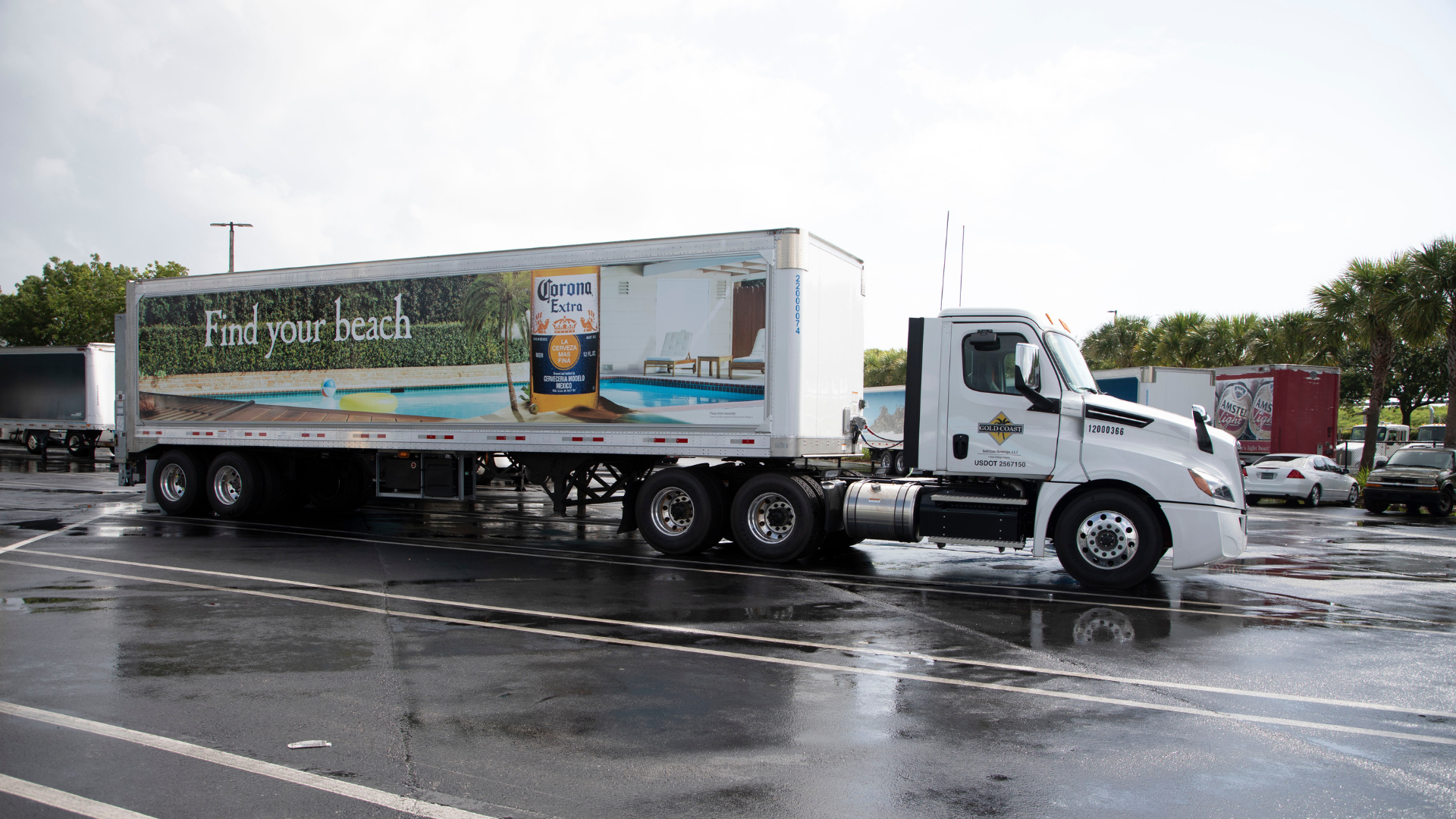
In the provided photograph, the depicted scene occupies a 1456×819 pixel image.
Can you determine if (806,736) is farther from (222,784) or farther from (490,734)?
(222,784)

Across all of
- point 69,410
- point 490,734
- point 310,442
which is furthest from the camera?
point 69,410

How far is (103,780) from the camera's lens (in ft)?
14.7

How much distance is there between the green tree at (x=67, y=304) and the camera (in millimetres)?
53000

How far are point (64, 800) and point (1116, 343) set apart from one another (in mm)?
44910

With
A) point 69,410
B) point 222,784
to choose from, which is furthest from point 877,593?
point 69,410

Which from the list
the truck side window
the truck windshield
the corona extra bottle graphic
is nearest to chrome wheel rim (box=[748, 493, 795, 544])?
the corona extra bottle graphic

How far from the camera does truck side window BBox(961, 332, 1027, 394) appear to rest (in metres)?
10.7

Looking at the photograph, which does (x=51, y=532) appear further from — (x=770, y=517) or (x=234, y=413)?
(x=770, y=517)

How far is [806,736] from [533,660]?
2373mm

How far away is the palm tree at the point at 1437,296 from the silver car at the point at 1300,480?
156 inches

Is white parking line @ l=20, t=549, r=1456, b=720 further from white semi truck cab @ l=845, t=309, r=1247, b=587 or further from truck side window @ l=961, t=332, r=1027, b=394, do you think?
truck side window @ l=961, t=332, r=1027, b=394

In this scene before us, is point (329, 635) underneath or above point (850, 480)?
underneath

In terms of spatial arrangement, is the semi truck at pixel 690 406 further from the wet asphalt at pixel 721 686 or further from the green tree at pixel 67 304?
the green tree at pixel 67 304

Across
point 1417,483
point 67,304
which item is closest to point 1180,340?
point 1417,483
